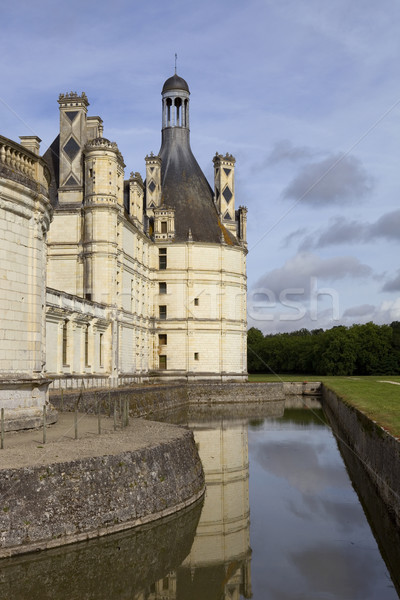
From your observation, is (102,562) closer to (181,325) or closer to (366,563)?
(366,563)

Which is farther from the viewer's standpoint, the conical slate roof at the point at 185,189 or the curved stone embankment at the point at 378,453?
the conical slate roof at the point at 185,189

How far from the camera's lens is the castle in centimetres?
1803

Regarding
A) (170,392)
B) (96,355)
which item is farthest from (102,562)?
(170,392)

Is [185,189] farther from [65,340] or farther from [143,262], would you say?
[65,340]

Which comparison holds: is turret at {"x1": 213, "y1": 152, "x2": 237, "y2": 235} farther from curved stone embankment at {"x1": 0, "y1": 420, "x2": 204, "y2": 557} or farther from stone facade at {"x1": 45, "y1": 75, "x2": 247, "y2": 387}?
curved stone embankment at {"x1": 0, "y1": 420, "x2": 204, "y2": 557}

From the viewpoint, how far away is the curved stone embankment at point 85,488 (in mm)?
11445

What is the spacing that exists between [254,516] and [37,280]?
28.0ft

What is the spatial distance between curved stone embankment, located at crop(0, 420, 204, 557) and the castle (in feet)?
13.9

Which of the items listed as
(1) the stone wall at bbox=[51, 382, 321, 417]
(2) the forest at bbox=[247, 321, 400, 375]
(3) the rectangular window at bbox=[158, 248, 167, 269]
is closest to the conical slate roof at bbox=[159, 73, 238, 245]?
(3) the rectangular window at bbox=[158, 248, 167, 269]

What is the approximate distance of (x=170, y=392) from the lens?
41.5 metres

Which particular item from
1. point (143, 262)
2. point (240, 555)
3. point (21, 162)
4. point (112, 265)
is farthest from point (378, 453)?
point (143, 262)

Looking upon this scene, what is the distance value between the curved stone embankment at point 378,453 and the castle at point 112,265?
9033mm

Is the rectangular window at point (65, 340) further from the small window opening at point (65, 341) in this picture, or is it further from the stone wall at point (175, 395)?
the stone wall at point (175, 395)

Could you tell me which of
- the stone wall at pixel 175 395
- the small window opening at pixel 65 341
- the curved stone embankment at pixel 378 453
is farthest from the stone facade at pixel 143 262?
the curved stone embankment at pixel 378 453
